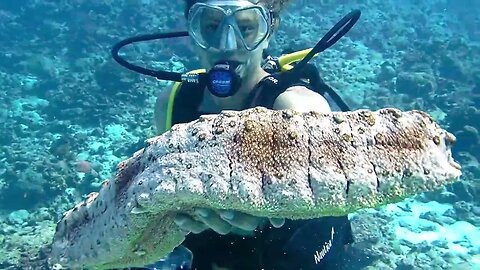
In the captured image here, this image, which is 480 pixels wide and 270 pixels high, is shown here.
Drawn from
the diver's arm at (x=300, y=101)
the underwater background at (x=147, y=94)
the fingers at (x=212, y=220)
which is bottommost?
the underwater background at (x=147, y=94)

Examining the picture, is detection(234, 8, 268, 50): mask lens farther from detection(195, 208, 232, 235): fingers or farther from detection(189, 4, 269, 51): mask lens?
detection(195, 208, 232, 235): fingers

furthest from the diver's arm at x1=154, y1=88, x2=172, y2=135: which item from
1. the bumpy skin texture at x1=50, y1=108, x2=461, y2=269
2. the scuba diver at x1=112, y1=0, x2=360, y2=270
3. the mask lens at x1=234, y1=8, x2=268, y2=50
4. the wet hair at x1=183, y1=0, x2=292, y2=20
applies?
the bumpy skin texture at x1=50, y1=108, x2=461, y2=269

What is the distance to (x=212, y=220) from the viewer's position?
1.46m

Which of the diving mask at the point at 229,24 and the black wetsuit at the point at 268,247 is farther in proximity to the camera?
the diving mask at the point at 229,24

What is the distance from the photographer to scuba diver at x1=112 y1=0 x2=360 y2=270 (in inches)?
81.0

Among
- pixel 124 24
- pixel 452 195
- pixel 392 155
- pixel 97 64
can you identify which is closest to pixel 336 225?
pixel 392 155

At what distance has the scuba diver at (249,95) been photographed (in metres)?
2.06

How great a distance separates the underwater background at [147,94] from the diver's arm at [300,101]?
148 inches

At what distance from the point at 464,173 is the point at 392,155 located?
638 centimetres

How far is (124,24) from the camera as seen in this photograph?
1280 cm

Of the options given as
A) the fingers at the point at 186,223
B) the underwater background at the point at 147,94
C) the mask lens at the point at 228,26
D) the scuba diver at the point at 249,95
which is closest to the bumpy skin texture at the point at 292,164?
the fingers at the point at 186,223

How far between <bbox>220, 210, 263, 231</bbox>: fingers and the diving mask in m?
1.16

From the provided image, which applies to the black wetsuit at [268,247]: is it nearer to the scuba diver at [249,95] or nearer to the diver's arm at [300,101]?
the scuba diver at [249,95]

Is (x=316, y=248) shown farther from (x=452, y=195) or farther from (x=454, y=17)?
(x=454, y=17)
